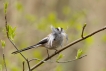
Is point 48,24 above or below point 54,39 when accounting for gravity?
below

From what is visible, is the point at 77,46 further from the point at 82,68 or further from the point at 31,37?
the point at 82,68

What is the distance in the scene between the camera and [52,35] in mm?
2756

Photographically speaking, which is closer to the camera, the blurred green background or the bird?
the bird

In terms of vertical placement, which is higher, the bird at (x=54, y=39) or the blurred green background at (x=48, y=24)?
the bird at (x=54, y=39)

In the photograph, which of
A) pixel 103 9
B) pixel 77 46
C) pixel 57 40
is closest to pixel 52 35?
pixel 57 40

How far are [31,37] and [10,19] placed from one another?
0.61 metres

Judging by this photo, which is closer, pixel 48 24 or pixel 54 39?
pixel 54 39

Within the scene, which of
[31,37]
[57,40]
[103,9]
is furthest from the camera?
[103,9]

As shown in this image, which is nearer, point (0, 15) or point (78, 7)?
point (0, 15)

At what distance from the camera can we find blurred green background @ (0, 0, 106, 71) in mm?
5109

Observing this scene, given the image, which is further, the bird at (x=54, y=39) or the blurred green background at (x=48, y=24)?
the blurred green background at (x=48, y=24)

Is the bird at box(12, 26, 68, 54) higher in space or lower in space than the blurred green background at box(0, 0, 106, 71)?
higher

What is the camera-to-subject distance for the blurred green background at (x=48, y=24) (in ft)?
16.8

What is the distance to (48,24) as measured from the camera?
522cm
